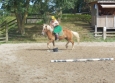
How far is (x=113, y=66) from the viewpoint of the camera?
10250 millimetres

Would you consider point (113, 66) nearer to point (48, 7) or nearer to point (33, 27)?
point (48, 7)

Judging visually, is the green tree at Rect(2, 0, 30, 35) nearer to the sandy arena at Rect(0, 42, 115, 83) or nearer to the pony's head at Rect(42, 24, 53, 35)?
the pony's head at Rect(42, 24, 53, 35)

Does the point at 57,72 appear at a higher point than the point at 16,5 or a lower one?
lower

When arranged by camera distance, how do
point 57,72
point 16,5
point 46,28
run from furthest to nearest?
1. point 16,5
2. point 46,28
3. point 57,72

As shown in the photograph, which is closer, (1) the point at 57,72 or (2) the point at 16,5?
(1) the point at 57,72

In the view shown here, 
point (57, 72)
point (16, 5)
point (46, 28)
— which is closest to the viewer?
point (57, 72)

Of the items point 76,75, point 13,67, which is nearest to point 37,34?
point 13,67

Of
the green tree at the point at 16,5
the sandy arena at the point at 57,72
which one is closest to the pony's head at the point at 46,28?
the sandy arena at the point at 57,72

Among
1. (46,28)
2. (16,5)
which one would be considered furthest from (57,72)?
(16,5)

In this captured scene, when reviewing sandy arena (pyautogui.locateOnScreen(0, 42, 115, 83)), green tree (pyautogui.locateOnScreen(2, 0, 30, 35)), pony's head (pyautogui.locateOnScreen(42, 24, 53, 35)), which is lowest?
sandy arena (pyautogui.locateOnScreen(0, 42, 115, 83))

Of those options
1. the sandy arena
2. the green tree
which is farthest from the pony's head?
the green tree

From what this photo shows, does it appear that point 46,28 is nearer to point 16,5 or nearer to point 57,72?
point 57,72

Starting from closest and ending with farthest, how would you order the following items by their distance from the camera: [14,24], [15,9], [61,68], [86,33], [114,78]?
[114,78] < [61,68] < [15,9] < [86,33] < [14,24]

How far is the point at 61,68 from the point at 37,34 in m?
14.7
